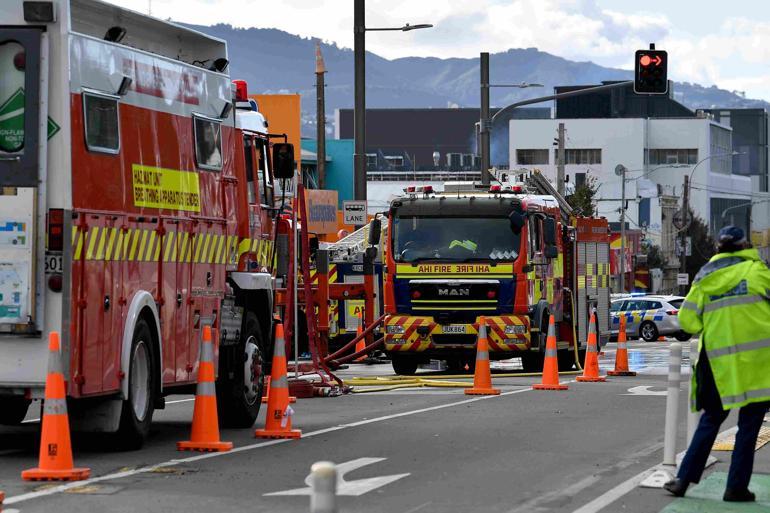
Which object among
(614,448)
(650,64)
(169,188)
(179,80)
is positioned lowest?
(614,448)

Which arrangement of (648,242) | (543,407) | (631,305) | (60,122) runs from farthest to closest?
1. (648,242)
2. (631,305)
3. (543,407)
4. (60,122)

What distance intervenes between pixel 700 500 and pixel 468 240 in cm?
1628

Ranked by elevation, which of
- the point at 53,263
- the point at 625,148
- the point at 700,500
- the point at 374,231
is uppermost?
the point at 625,148

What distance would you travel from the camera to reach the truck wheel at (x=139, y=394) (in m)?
13.6

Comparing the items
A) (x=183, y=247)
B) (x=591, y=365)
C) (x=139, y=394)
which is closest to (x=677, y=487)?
(x=139, y=394)

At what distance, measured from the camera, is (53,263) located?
40.9 feet

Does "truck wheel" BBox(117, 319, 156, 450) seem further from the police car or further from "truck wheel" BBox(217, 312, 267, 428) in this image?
the police car

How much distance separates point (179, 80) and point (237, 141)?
70.4 inches

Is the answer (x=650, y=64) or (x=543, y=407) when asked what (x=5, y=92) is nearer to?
(x=543, y=407)

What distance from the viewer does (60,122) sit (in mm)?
12617

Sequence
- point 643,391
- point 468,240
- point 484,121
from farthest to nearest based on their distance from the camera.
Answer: point 484,121, point 468,240, point 643,391

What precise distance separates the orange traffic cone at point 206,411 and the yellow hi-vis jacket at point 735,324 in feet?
13.7

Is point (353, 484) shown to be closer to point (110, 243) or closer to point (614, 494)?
point (614, 494)

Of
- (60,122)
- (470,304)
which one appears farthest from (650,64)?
(60,122)
